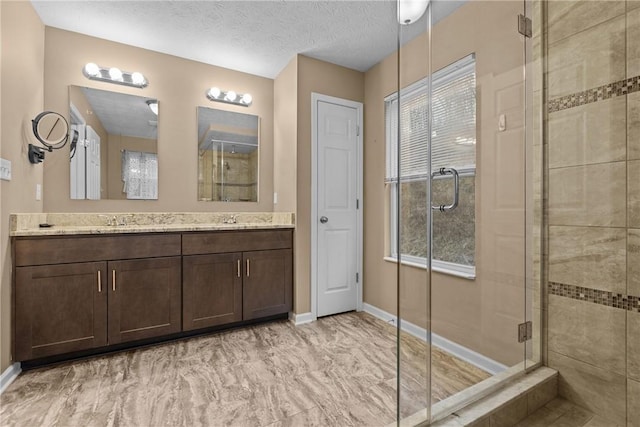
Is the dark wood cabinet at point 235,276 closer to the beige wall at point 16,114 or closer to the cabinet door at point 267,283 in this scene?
the cabinet door at point 267,283

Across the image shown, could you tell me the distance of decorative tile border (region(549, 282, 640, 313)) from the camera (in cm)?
131

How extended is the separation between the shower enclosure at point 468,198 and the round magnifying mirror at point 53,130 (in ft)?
8.11

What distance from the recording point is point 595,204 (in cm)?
141

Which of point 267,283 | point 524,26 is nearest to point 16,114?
point 267,283

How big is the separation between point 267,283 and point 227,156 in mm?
1318

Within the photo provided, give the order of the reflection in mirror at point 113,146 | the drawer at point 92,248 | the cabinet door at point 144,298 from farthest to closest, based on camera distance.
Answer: the reflection in mirror at point 113,146 < the cabinet door at point 144,298 < the drawer at point 92,248

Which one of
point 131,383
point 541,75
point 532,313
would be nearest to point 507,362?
point 532,313

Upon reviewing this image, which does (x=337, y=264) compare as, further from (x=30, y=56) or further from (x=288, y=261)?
(x=30, y=56)

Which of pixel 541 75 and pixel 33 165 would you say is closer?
pixel 541 75

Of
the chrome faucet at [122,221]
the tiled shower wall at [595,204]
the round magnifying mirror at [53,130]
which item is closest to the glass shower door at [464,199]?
the tiled shower wall at [595,204]

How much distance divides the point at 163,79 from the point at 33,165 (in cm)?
123

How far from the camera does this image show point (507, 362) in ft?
5.22

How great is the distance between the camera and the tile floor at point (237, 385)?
142 centimetres

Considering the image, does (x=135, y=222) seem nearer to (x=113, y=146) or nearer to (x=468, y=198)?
(x=113, y=146)
